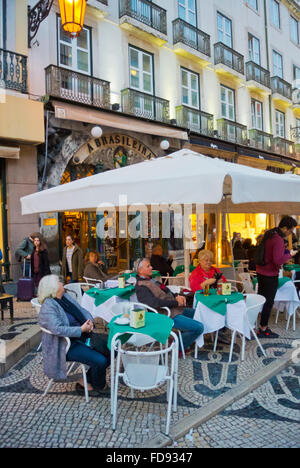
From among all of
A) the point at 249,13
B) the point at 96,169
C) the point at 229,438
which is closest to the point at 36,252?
the point at 96,169

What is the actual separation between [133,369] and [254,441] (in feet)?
3.72

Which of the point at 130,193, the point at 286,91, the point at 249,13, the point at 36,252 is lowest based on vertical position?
the point at 36,252

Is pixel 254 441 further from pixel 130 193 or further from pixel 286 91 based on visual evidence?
pixel 286 91

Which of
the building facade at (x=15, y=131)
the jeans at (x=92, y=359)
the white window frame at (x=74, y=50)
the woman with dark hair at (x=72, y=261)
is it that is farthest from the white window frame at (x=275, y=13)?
the jeans at (x=92, y=359)

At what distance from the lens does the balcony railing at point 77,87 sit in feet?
34.2

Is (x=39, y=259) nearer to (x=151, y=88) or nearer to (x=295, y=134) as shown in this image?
(x=151, y=88)

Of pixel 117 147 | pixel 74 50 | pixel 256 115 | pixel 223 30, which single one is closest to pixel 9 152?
pixel 117 147

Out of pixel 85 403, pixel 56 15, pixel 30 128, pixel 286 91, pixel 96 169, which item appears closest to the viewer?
pixel 85 403

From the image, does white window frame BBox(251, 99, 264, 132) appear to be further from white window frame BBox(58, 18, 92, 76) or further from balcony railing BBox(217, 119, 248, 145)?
white window frame BBox(58, 18, 92, 76)

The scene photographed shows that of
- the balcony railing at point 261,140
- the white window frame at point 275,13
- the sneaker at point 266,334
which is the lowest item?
the sneaker at point 266,334

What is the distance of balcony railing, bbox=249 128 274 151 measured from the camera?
19.2 m

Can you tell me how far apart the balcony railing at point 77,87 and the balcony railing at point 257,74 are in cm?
1024

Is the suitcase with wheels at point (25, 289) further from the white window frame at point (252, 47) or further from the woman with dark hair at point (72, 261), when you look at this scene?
the white window frame at point (252, 47)

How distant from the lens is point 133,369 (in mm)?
3137
